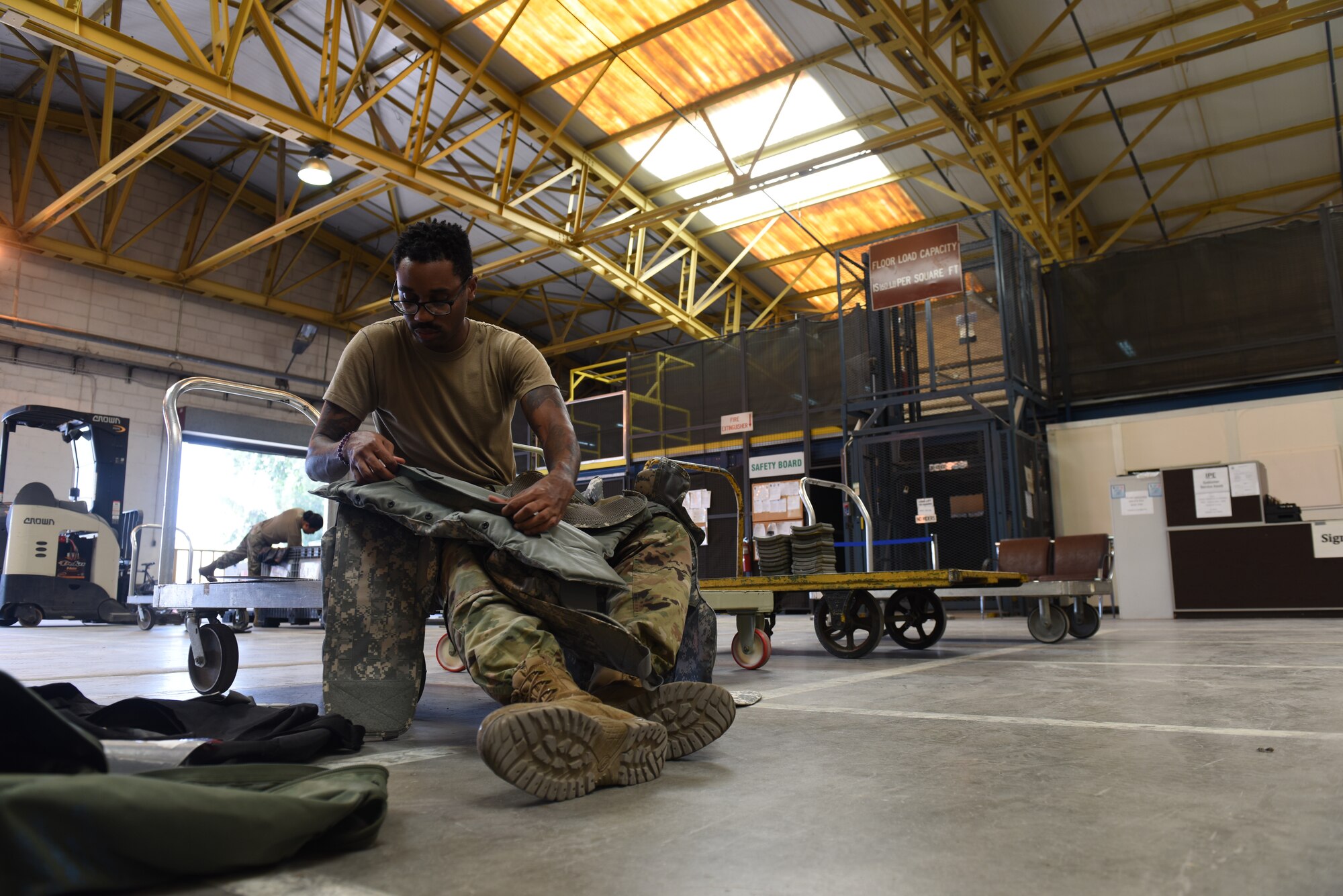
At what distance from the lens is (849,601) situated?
482cm

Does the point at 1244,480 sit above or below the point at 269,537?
above

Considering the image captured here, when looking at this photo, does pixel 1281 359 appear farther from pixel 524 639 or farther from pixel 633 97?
pixel 524 639

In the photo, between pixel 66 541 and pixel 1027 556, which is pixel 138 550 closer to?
pixel 1027 556

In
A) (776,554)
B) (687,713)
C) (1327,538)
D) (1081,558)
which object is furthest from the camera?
(1327,538)

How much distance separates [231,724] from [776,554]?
4201 millimetres

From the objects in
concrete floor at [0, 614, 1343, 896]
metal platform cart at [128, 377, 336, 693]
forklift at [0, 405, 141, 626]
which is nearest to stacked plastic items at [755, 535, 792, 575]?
concrete floor at [0, 614, 1343, 896]

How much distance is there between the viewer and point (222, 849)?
940 mm

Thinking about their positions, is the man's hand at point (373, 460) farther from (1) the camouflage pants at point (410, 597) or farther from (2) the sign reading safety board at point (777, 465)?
(2) the sign reading safety board at point (777, 465)

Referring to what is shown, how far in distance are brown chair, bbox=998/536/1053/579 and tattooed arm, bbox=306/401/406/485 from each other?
5.90 metres

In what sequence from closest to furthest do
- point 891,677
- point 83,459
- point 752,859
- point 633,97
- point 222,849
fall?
point 222,849 < point 752,859 < point 891,677 < point 633,97 < point 83,459

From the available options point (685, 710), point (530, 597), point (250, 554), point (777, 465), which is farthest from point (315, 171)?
point (685, 710)

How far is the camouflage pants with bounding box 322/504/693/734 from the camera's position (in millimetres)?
1843

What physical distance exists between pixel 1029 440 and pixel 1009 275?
2164mm

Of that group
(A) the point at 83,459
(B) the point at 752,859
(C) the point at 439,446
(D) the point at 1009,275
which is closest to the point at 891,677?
(C) the point at 439,446
